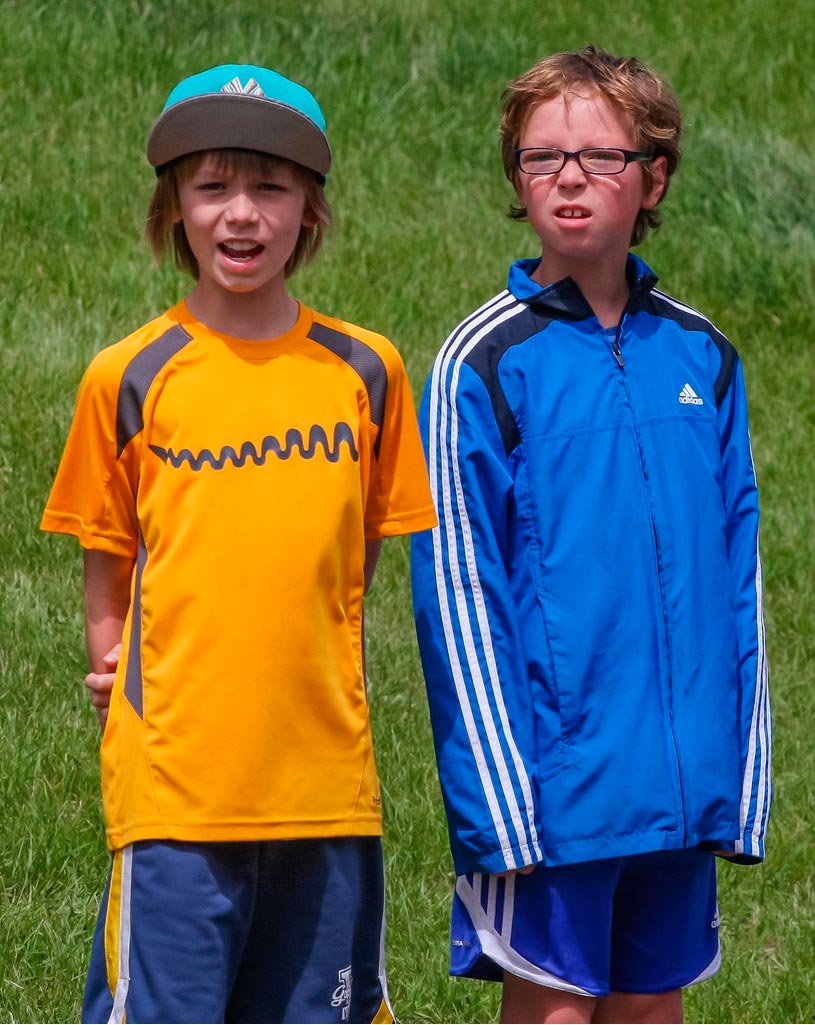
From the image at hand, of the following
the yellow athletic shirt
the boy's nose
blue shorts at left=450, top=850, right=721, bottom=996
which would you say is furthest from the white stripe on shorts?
the boy's nose

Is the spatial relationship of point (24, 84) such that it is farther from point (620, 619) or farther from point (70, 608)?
point (620, 619)

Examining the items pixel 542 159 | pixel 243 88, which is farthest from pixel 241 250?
pixel 542 159

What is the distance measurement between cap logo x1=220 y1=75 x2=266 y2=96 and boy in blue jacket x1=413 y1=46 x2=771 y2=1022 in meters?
0.61

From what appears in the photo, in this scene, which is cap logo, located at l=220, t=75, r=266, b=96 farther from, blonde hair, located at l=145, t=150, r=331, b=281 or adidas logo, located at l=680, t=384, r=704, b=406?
adidas logo, located at l=680, t=384, r=704, b=406

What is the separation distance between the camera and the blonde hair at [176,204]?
288 cm

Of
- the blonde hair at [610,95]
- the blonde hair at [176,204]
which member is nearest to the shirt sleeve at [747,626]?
the blonde hair at [610,95]

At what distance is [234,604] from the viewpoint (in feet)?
9.06

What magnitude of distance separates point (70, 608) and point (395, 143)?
4000 mm

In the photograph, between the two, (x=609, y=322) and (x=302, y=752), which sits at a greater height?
(x=609, y=322)

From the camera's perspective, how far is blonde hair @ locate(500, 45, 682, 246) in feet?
10.7

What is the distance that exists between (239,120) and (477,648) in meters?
1.02

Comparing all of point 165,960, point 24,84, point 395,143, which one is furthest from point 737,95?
point 165,960

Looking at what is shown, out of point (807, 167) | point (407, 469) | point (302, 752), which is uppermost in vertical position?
point (807, 167)

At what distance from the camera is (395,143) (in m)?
8.66
